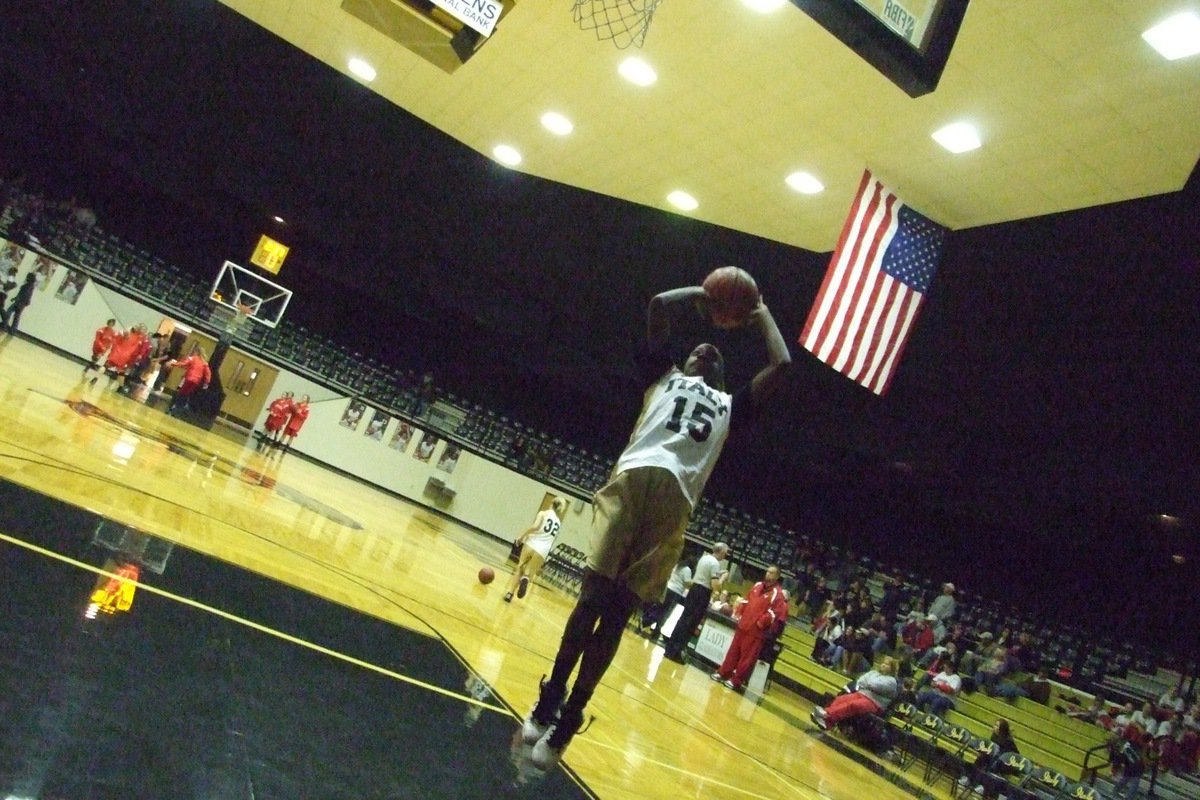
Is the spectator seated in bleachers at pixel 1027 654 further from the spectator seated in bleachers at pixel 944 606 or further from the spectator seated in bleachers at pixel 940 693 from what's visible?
the spectator seated in bleachers at pixel 940 693

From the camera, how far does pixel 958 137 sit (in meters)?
7.91

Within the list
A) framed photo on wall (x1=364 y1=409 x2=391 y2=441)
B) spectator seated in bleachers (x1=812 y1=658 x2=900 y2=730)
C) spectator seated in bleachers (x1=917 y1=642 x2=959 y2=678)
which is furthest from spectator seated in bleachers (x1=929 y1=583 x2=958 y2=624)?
framed photo on wall (x1=364 y1=409 x2=391 y2=441)

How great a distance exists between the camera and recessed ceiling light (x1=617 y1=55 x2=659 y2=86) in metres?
9.00

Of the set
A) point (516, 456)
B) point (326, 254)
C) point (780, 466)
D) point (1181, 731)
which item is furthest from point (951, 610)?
point (326, 254)

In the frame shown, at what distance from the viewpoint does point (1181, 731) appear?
10.6m

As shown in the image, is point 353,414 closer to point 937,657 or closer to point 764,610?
point 764,610

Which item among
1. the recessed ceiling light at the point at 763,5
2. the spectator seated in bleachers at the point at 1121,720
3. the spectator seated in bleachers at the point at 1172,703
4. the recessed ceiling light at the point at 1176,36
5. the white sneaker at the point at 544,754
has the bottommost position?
the white sneaker at the point at 544,754

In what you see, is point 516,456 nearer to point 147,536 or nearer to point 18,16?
point 18,16

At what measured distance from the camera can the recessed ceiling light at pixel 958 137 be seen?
25.5 feet

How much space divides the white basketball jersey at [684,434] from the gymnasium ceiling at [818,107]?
499 cm

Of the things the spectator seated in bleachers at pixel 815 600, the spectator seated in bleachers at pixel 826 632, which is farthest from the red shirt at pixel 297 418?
the spectator seated in bleachers at pixel 826 632

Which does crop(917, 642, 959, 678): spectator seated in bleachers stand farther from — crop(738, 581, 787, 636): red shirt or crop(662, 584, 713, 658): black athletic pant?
crop(662, 584, 713, 658): black athletic pant

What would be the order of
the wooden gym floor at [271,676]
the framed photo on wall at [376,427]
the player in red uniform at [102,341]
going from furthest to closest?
the framed photo on wall at [376,427], the player in red uniform at [102,341], the wooden gym floor at [271,676]

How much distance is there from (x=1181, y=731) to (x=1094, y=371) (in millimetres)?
5561
